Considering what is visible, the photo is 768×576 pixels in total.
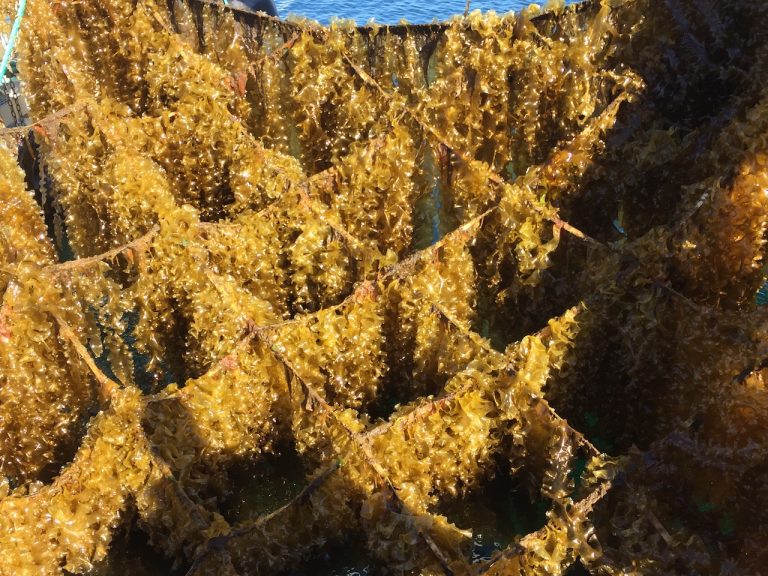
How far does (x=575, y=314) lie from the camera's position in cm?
401

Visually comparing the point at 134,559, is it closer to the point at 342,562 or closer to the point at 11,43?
the point at 342,562

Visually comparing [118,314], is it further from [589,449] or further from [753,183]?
[753,183]

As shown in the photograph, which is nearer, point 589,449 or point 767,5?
point 589,449

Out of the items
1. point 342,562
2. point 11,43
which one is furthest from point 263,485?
point 11,43

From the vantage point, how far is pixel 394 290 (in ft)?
13.6

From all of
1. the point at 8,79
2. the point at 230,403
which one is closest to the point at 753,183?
the point at 230,403

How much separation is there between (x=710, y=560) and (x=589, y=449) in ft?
2.67

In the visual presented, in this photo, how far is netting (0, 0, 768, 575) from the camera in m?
3.47

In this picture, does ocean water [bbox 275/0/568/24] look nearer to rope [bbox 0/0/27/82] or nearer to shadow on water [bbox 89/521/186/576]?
rope [bbox 0/0/27/82]

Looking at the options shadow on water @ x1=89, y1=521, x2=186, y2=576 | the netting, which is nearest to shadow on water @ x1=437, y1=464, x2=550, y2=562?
the netting

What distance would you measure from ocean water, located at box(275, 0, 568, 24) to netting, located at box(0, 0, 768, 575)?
702 cm

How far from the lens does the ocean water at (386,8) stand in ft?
40.9

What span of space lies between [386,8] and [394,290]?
1049 centimetres

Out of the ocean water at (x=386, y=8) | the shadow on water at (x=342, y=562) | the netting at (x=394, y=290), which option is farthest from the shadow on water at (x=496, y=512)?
the ocean water at (x=386, y=8)
